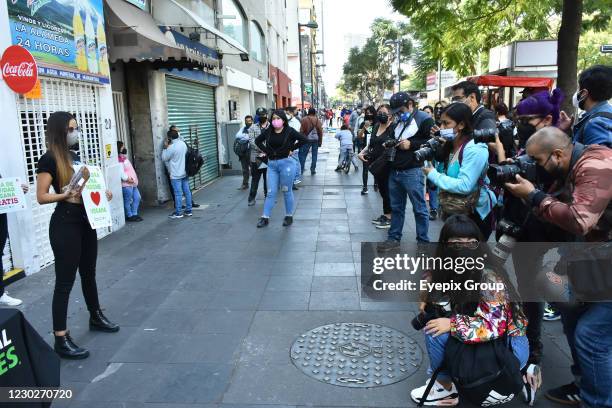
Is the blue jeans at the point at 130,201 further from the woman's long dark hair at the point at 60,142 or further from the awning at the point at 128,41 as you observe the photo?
the woman's long dark hair at the point at 60,142

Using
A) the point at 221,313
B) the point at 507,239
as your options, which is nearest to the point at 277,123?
the point at 221,313

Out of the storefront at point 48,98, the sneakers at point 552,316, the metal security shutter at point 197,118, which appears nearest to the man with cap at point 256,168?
the metal security shutter at point 197,118

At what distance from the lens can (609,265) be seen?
2.54 metres

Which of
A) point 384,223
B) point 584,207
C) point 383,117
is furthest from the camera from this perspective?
point 384,223

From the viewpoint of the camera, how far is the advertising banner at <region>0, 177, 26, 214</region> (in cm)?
439

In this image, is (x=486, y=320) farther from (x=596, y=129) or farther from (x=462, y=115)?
(x=462, y=115)

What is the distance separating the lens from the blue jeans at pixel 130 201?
8.32m

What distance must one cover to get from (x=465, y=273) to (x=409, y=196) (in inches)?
114

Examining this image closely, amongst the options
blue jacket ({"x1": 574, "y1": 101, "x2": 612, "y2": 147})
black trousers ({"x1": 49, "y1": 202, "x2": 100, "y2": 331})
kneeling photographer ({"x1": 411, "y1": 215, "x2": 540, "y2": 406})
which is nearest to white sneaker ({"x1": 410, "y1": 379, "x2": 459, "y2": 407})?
kneeling photographer ({"x1": 411, "y1": 215, "x2": 540, "y2": 406})

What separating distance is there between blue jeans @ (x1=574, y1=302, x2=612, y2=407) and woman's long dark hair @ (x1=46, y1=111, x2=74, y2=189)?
11.7ft

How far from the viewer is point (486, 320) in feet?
9.19

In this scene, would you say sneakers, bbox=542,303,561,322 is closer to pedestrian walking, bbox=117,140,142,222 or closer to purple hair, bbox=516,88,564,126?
purple hair, bbox=516,88,564,126

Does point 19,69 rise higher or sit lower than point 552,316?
higher

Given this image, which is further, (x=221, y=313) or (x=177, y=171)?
(x=177, y=171)
